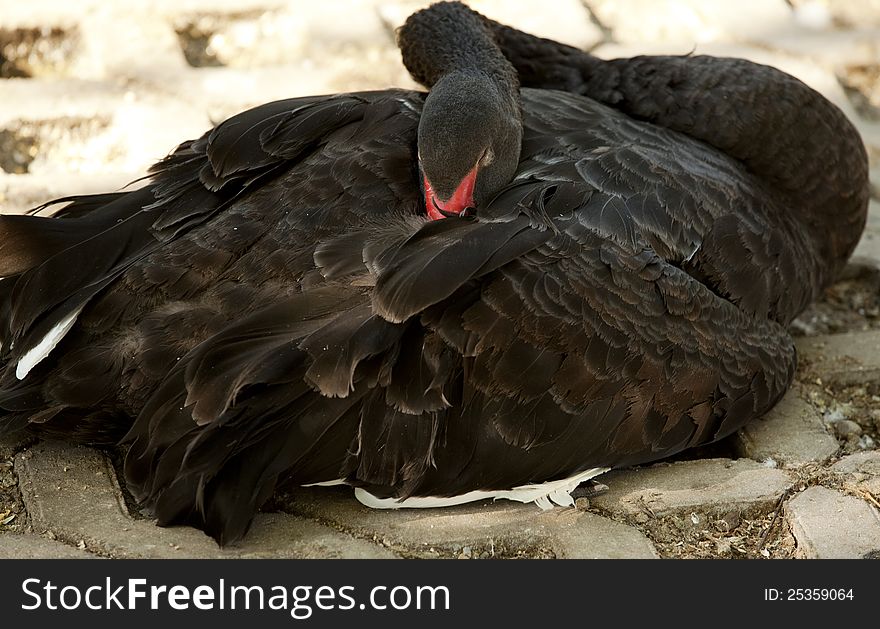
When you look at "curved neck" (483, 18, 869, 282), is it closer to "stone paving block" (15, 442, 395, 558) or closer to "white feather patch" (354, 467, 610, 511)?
"white feather patch" (354, 467, 610, 511)

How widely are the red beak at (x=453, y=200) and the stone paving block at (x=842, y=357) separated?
1.43m

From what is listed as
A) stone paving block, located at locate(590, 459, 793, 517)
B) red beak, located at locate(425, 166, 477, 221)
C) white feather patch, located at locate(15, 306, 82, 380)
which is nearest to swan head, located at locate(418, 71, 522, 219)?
red beak, located at locate(425, 166, 477, 221)

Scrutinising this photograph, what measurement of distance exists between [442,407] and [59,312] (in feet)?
3.56

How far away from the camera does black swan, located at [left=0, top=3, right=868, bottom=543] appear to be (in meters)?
2.88

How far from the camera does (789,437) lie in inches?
138

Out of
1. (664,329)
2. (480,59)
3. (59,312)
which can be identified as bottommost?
(59,312)

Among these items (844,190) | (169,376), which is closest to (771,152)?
(844,190)

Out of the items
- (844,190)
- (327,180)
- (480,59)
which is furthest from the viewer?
(844,190)

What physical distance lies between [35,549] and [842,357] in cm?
261

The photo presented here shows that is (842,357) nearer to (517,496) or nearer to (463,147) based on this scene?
(517,496)

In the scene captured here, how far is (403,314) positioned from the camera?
111 inches

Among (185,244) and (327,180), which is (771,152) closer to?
(327,180)

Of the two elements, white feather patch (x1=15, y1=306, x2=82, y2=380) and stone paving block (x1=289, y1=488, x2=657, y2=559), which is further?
white feather patch (x1=15, y1=306, x2=82, y2=380)

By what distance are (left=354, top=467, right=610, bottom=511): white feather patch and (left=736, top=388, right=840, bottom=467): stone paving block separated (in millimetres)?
545
